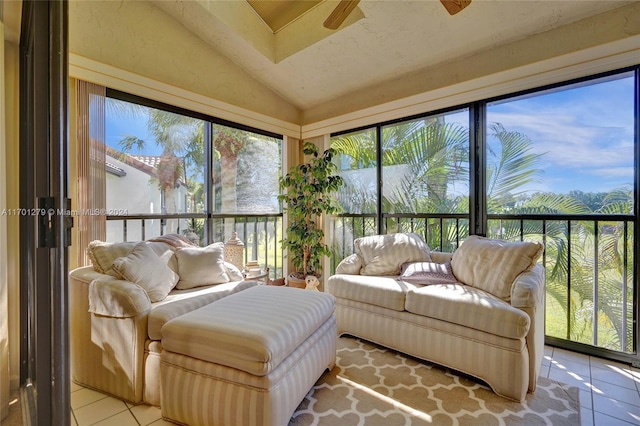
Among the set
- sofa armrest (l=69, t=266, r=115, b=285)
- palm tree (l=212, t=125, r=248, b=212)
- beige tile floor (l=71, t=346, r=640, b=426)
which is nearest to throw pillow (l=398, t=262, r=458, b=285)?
beige tile floor (l=71, t=346, r=640, b=426)

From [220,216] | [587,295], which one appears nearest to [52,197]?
[220,216]

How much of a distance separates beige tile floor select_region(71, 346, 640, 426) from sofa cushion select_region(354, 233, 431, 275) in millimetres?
1155

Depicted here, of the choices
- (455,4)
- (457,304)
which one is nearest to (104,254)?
(457,304)

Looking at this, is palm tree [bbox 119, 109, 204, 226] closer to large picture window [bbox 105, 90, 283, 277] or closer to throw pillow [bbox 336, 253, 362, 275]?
large picture window [bbox 105, 90, 283, 277]

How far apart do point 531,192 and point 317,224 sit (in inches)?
90.4

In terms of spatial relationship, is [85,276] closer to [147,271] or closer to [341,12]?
[147,271]

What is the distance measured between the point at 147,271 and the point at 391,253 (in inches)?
75.3

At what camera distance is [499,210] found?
2.58 metres

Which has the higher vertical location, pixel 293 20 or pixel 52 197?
pixel 293 20

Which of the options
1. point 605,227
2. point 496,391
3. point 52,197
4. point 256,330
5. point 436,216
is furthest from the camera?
point 436,216

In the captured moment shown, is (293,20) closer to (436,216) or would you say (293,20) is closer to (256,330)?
(436,216)

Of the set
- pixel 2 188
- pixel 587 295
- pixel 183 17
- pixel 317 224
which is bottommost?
pixel 587 295

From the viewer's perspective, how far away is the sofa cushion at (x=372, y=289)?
7.07 feet

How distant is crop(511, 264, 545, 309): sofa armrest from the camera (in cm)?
172
